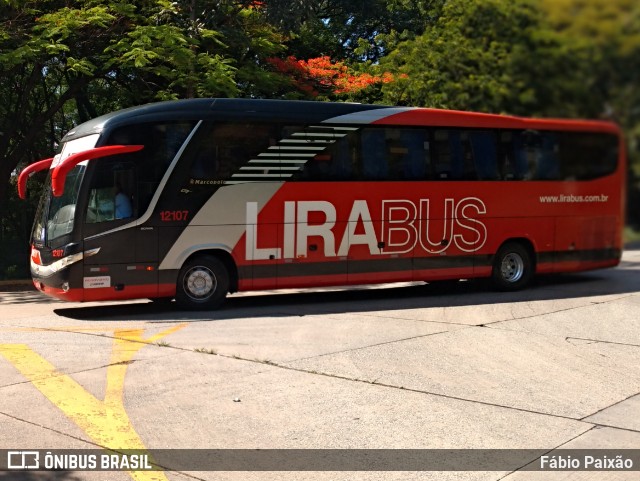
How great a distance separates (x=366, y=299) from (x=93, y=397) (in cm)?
821

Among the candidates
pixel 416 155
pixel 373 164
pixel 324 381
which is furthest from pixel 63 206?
pixel 416 155

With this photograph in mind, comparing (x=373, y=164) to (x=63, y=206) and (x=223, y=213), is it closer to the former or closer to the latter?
(x=223, y=213)

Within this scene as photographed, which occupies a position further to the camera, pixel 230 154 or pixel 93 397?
pixel 230 154

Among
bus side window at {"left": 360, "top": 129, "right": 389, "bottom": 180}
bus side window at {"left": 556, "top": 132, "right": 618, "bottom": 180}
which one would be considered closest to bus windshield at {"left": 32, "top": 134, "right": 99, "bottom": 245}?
bus side window at {"left": 360, "top": 129, "right": 389, "bottom": 180}

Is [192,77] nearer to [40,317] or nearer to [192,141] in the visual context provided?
[192,141]

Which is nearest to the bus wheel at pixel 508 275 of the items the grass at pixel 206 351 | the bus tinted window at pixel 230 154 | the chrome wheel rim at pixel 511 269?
the chrome wheel rim at pixel 511 269

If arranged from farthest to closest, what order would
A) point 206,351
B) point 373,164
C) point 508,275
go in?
point 508,275 < point 373,164 < point 206,351

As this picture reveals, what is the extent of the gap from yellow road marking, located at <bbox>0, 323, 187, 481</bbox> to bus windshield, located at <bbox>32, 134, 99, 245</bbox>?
2690mm

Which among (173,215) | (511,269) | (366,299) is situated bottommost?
(366,299)

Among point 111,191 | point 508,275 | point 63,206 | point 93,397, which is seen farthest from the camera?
point 508,275

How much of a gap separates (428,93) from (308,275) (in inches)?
483

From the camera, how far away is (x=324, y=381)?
26.8ft

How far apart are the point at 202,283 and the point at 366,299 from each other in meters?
3.53

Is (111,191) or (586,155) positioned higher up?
(111,191)
